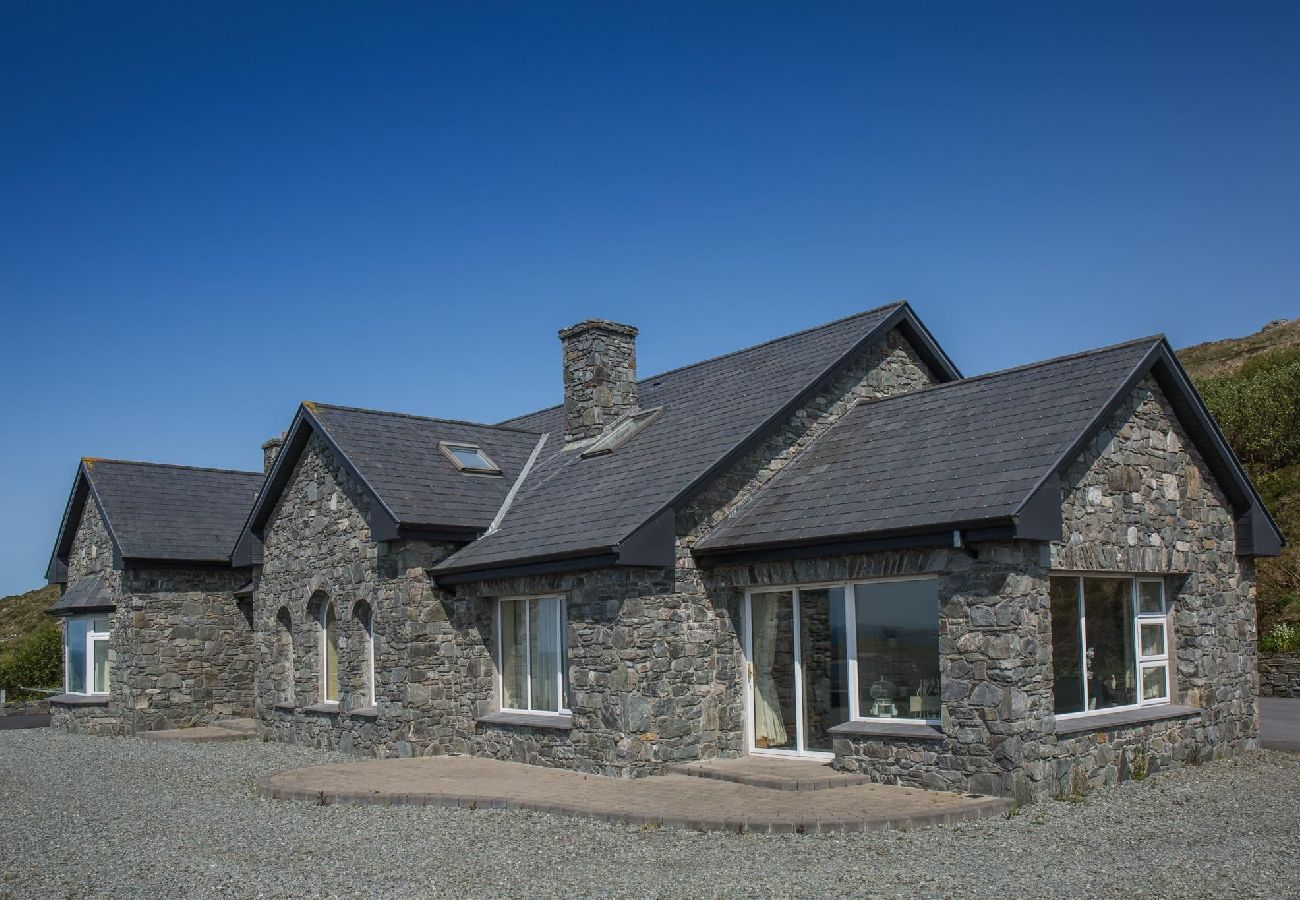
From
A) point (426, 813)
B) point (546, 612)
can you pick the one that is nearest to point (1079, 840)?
point (426, 813)

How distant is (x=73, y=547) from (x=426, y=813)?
56.9 ft

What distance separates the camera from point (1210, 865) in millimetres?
8773

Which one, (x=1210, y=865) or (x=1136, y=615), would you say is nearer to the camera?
(x=1210, y=865)

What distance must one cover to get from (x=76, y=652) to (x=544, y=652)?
13.1 meters

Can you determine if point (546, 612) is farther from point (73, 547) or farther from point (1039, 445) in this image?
point (73, 547)

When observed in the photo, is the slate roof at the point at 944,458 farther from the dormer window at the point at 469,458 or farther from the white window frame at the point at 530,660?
the dormer window at the point at 469,458

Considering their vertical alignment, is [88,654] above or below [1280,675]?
above

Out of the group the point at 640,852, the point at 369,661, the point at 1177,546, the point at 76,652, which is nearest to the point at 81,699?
the point at 76,652

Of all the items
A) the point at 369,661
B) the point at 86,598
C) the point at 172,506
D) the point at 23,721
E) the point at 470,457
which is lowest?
the point at 23,721

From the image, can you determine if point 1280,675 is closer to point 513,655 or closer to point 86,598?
point 513,655

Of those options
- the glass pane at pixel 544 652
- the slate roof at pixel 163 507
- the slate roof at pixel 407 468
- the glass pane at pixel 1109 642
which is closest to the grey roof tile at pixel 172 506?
the slate roof at pixel 163 507

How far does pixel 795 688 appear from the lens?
13.6 metres

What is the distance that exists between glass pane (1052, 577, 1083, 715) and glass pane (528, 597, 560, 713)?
6171 mm

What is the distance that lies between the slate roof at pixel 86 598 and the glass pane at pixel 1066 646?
1731cm
